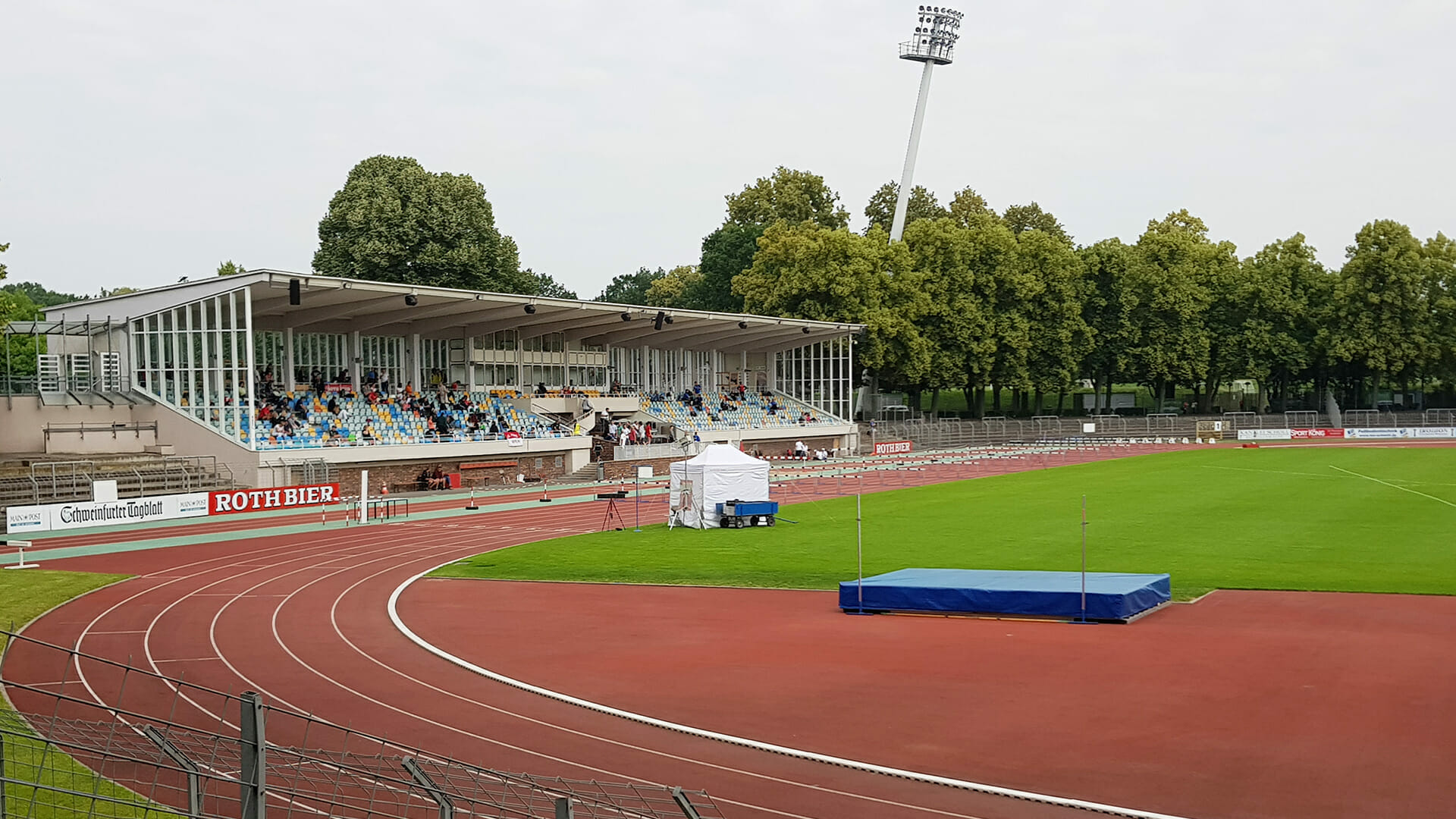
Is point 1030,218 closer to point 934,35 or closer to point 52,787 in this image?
point 934,35

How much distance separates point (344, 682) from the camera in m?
17.5

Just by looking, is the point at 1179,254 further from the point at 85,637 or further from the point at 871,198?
the point at 85,637

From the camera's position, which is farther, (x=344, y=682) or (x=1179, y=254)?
(x=1179, y=254)

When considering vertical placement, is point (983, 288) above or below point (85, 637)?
above

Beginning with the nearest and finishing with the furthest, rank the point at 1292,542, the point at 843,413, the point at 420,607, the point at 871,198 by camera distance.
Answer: the point at 420,607 → the point at 1292,542 → the point at 843,413 → the point at 871,198

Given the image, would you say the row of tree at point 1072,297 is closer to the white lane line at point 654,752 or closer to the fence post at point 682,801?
the white lane line at point 654,752

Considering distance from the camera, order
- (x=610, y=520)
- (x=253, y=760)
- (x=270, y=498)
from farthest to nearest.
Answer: (x=270, y=498) → (x=610, y=520) → (x=253, y=760)

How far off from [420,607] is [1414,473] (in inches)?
1740

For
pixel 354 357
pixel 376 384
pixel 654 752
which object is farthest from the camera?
pixel 354 357

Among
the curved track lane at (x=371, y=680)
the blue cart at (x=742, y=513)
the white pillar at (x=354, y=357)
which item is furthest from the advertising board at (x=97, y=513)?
the white pillar at (x=354, y=357)

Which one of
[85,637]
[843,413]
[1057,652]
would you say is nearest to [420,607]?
[85,637]

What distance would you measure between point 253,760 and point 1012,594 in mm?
16695

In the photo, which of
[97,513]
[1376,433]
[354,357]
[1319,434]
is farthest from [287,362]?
[1376,433]

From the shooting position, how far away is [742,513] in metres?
38.2
